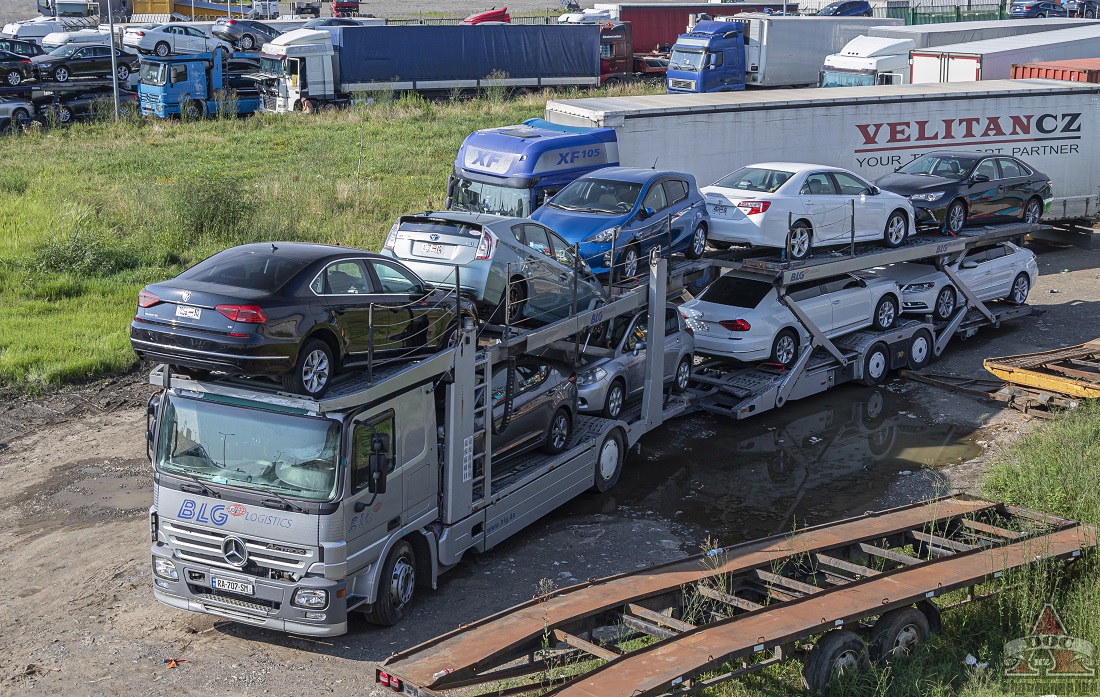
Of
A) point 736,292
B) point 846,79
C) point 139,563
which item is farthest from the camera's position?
point 846,79

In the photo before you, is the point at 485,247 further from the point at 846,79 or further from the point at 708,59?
the point at 708,59

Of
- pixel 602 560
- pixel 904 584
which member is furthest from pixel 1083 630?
pixel 602 560

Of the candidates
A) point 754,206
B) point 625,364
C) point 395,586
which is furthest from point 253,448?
point 754,206

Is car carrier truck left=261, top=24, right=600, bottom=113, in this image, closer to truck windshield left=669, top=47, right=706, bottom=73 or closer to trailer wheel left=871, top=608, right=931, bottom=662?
truck windshield left=669, top=47, right=706, bottom=73

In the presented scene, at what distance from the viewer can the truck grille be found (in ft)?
27.9

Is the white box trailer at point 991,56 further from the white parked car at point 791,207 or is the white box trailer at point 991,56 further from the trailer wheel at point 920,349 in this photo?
the white parked car at point 791,207

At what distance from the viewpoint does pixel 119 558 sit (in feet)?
35.6

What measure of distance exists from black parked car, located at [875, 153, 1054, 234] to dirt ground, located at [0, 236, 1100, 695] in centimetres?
313

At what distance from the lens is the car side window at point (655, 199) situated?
47.0ft

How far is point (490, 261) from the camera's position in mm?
11297

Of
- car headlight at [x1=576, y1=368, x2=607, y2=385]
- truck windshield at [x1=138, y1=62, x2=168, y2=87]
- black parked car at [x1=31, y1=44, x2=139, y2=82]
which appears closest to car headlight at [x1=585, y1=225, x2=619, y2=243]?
car headlight at [x1=576, y1=368, x2=607, y2=385]

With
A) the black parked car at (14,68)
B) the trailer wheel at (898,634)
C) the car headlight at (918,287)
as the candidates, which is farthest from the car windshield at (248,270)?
the black parked car at (14,68)

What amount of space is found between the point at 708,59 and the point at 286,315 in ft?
106

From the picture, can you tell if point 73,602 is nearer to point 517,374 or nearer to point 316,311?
point 316,311
